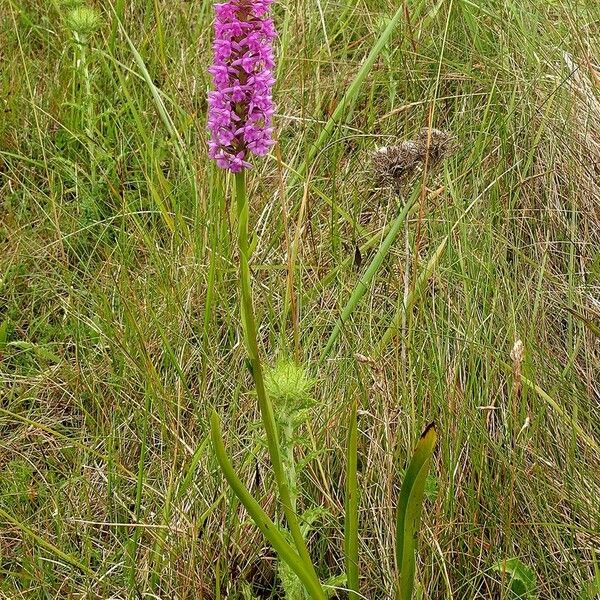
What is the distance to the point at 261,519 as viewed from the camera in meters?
1.44

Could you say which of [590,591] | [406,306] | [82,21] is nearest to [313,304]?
[406,306]

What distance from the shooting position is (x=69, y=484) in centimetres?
201

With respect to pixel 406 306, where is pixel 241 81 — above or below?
above

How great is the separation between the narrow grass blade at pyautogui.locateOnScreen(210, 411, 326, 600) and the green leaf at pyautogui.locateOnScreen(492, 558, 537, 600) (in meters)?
0.40

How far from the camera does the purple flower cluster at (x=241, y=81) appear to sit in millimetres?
1381

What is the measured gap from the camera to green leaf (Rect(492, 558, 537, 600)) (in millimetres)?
1727

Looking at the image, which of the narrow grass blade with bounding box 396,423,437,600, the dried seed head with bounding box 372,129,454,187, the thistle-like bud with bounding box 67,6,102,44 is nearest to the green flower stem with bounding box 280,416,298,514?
the narrow grass blade with bounding box 396,423,437,600

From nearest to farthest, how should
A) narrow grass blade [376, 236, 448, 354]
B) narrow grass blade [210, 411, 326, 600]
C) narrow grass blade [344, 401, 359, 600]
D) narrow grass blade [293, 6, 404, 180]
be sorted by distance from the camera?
narrow grass blade [210, 411, 326, 600]
narrow grass blade [344, 401, 359, 600]
narrow grass blade [376, 236, 448, 354]
narrow grass blade [293, 6, 404, 180]

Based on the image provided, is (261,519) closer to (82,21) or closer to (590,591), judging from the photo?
(590,591)

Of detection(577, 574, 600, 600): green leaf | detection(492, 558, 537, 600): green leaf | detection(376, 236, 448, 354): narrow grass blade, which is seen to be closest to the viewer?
detection(577, 574, 600, 600): green leaf

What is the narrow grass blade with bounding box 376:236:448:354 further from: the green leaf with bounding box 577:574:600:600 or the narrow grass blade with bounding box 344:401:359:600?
the green leaf with bounding box 577:574:600:600

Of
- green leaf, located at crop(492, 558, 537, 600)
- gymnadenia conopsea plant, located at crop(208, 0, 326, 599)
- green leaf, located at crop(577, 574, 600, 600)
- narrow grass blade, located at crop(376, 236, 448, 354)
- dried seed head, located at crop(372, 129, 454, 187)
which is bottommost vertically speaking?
green leaf, located at crop(492, 558, 537, 600)

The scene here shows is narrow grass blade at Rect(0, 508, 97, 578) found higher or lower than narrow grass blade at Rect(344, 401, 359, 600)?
lower

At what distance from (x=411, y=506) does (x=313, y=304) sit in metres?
0.92
